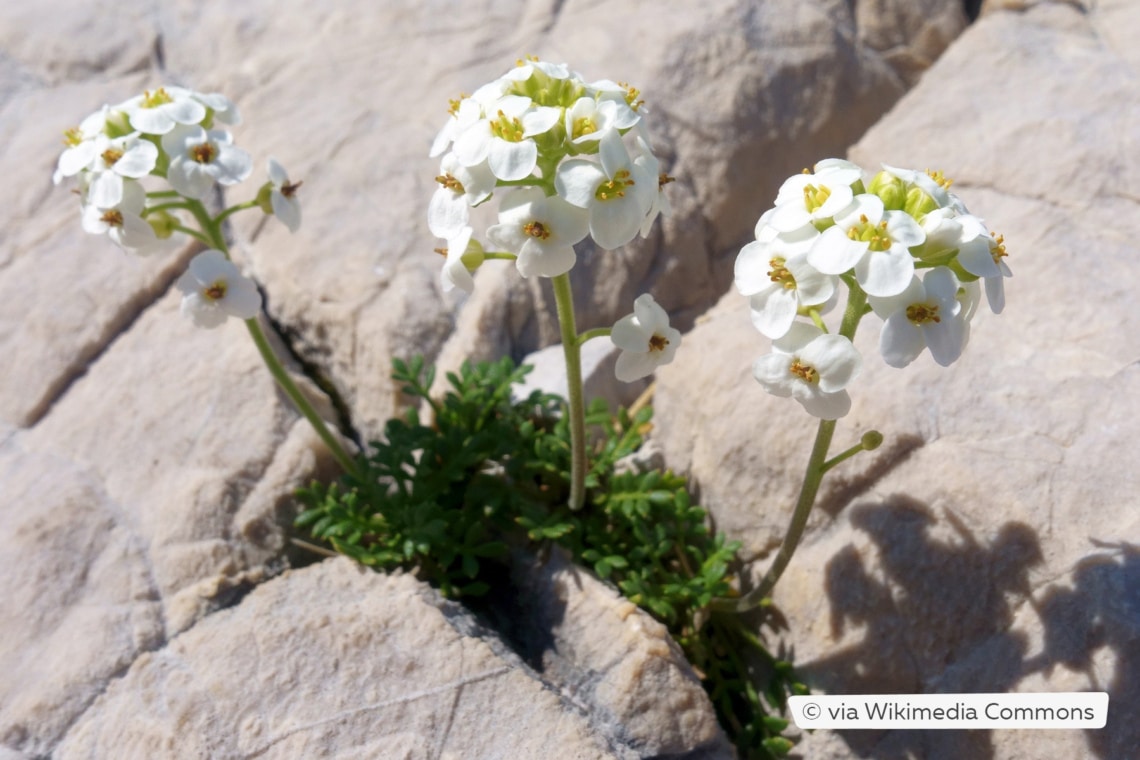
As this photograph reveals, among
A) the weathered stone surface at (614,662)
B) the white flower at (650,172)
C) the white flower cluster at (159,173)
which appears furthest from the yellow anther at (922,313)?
the white flower cluster at (159,173)

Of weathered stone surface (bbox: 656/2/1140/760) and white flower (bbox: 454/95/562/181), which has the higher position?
white flower (bbox: 454/95/562/181)

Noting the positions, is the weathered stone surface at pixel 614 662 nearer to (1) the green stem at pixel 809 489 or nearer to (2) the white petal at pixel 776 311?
(1) the green stem at pixel 809 489

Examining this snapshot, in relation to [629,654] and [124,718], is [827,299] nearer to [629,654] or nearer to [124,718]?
[629,654]

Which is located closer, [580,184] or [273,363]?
[580,184]

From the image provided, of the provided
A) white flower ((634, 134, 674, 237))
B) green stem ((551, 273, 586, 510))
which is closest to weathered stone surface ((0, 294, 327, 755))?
green stem ((551, 273, 586, 510))

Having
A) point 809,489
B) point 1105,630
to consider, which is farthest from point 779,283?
point 1105,630

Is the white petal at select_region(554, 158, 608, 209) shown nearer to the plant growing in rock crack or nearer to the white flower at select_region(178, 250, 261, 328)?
the plant growing in rock crack

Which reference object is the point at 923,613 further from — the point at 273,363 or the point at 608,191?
the point at 273,363
